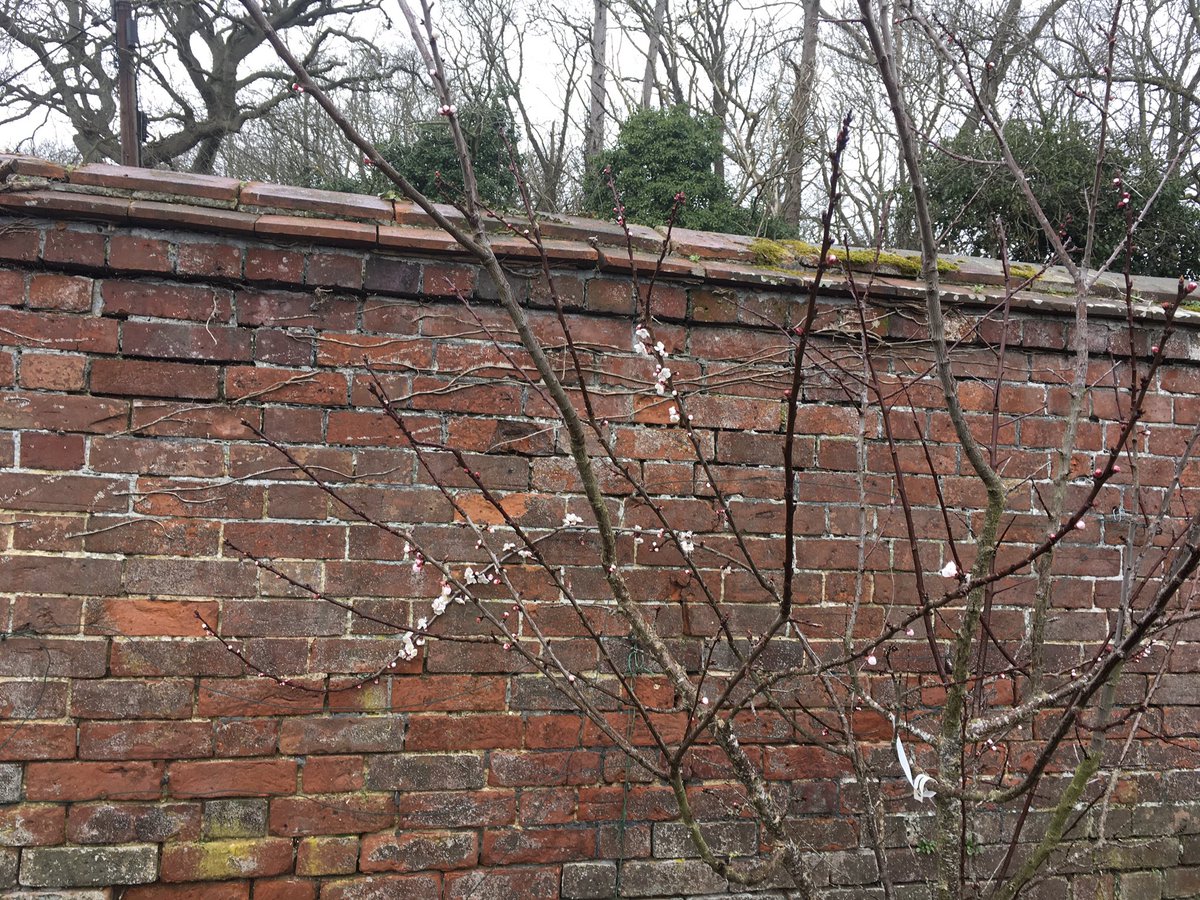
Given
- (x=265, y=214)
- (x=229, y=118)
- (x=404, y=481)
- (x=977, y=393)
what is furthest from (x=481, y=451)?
(x=229, y=118)

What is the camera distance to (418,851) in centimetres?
209

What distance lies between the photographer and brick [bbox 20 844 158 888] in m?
1.92

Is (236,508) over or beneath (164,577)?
over

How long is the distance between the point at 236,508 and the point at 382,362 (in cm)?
52

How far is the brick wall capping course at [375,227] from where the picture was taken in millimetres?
1990

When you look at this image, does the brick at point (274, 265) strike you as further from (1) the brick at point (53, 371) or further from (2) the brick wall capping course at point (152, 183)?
(1) the brick at point (53, 371)

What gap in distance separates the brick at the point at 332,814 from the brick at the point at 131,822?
0.20 m

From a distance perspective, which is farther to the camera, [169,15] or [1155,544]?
[169,15]

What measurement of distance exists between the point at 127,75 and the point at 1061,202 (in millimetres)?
6761

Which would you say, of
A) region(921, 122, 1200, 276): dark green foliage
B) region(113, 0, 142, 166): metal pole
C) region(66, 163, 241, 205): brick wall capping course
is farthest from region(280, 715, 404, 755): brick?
region(113, 0, 142, 166): metal pole

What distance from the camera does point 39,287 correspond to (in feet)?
6.52

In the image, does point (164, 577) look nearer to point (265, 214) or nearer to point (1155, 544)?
point (265, 214)

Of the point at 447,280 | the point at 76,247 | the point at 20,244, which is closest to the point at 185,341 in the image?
the point at 76,247

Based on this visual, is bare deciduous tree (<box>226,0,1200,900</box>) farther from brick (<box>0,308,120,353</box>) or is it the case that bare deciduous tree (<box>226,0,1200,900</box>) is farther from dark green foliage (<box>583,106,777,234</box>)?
dark green foliage (<box>583,106,777,234</box>)
